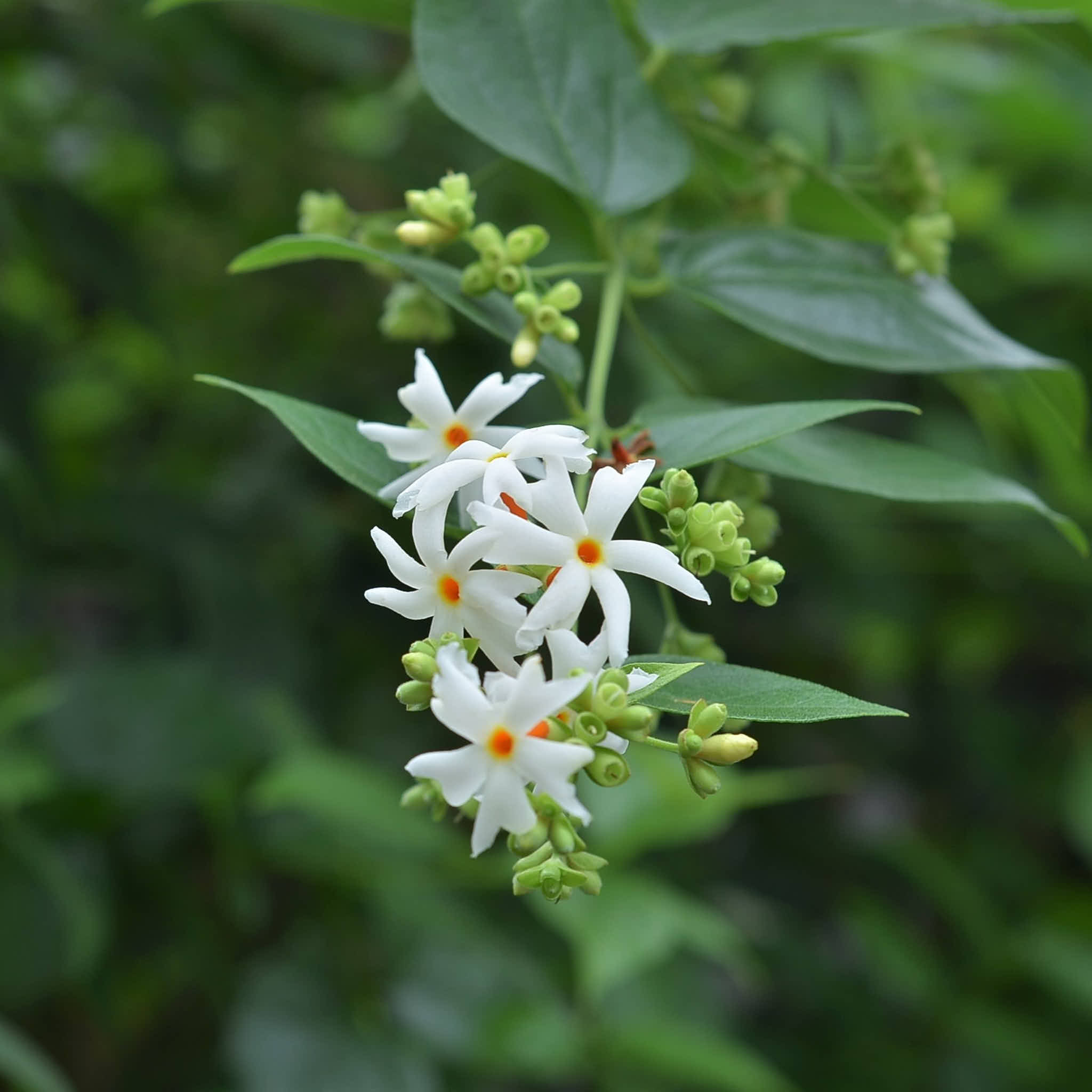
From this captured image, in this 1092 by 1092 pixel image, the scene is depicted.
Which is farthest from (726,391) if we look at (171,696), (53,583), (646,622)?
(53,583)

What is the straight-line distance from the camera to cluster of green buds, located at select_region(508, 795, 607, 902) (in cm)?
57

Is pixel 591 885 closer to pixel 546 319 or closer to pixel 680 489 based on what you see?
pixel 680 489

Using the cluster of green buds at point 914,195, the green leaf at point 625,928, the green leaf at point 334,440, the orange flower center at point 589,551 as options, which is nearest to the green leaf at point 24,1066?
the green leaf at point 625,928

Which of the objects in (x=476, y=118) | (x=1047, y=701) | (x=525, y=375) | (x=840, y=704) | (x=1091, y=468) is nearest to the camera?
(x=840, y=704)

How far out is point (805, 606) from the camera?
206 centimetres

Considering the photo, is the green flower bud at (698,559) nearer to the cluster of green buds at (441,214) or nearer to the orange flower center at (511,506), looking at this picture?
the orange flower center at (511,506)

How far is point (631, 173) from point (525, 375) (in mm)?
312

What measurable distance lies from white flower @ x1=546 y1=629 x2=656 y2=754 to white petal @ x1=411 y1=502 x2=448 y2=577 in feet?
0.22

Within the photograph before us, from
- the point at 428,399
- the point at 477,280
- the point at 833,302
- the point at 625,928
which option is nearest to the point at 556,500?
the point at 428,399

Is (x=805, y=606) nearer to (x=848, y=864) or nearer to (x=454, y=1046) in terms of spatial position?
(x=848, y=864)

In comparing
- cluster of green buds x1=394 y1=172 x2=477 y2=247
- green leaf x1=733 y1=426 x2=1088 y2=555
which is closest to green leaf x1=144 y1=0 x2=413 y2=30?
cluster of green buds x1=394 y1=172 x2=477 y2=247

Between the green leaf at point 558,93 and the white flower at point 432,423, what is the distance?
0.78ft

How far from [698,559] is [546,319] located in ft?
0.69

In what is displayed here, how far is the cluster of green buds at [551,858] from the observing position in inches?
22.4
